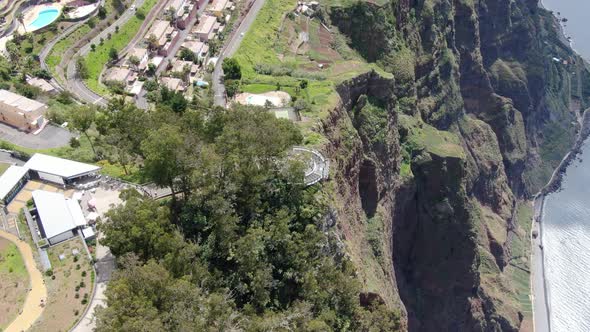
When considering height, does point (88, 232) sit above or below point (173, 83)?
above

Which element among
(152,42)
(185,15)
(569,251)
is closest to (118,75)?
(152,42)

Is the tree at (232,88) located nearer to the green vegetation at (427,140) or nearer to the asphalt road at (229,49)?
the asphalt road at (229,49)

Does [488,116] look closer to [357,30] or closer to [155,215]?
[357,30]

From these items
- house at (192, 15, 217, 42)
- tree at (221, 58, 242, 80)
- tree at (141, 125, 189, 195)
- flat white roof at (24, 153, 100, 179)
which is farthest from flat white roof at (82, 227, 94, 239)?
house at (192, 15, 217, 42)

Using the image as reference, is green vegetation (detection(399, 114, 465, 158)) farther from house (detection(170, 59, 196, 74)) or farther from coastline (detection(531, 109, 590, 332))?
coastline (detection(531, 109, 590, 332))

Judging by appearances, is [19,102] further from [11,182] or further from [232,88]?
[232,88]

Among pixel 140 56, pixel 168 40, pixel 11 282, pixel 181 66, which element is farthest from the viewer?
pixel 168 40
